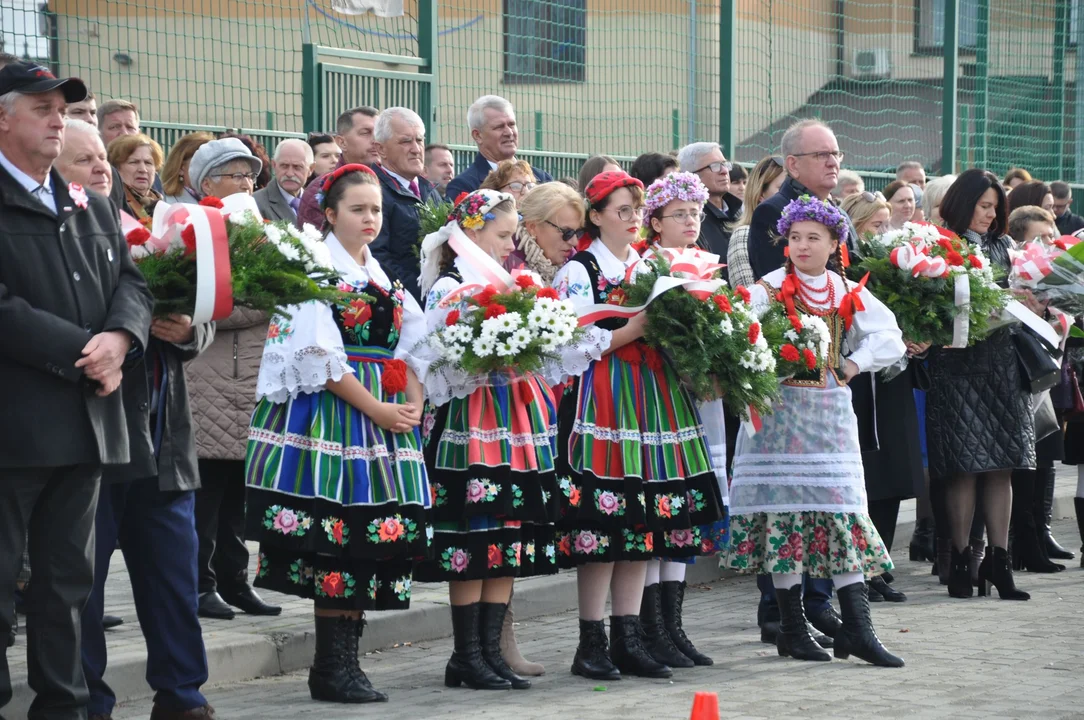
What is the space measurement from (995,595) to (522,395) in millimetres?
3836

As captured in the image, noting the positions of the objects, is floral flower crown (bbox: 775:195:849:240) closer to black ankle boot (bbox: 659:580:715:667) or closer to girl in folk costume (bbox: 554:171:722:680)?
girl in folk costume (bbox: 554:171:722:680)

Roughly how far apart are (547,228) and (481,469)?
5.12ft

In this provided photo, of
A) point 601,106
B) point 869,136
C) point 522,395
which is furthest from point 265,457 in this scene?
point 869,136

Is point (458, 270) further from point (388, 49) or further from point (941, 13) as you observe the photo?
point (941, 13)

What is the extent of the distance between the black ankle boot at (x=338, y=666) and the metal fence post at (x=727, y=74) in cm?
723

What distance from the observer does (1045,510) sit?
1070cm

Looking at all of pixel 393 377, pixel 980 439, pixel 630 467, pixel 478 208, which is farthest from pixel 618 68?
pixel 393 377

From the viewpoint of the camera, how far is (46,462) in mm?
5039

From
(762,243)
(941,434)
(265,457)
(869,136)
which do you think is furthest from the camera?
(869,136)

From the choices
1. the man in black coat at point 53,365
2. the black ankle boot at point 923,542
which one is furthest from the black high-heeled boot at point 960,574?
the man in black coat at point 53,365

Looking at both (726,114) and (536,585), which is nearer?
(536,585)

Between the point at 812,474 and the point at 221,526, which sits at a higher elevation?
the point at 812,474

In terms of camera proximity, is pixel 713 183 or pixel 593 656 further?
pixel 713 183

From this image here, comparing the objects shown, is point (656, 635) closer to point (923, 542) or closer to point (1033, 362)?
point (1033, 362)
